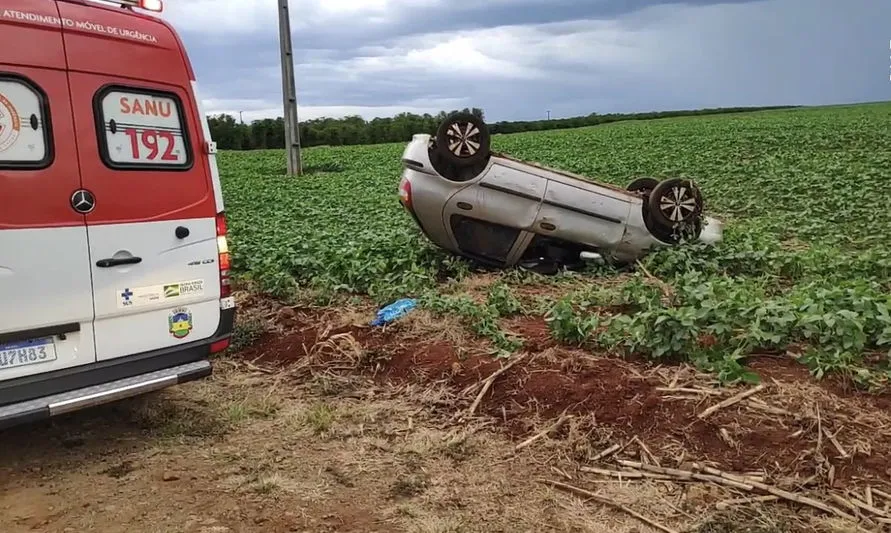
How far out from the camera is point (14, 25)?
4102mm

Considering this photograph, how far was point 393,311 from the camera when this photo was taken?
23.0ft

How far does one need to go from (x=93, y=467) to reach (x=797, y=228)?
32.6ft

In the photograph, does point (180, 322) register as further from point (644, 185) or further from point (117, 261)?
point (644, 185)

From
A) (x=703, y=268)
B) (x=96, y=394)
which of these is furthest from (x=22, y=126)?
(x=703, y=268)

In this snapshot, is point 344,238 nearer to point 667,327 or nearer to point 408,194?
point 408,194

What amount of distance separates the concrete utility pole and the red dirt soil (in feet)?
69.7

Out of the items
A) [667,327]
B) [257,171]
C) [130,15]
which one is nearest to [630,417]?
[667,327]

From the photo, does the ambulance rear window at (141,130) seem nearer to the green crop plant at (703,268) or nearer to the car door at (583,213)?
the green crop plant at (703,268)

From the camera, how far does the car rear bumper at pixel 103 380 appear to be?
4.12m

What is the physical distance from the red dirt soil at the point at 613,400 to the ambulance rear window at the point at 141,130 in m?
2.19

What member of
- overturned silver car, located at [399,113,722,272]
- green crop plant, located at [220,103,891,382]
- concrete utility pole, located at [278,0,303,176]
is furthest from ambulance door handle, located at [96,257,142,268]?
concrete utility pole, located at [278,0,303,176]

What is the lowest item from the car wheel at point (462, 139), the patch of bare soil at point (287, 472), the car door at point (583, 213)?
the patch of bare soil at point (287, 472)

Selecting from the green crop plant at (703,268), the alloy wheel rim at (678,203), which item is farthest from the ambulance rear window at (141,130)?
the alloy wheel rim at (678,203)

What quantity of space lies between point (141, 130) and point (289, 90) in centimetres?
2274
